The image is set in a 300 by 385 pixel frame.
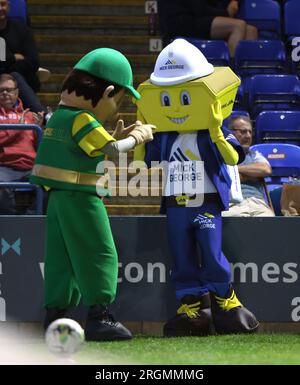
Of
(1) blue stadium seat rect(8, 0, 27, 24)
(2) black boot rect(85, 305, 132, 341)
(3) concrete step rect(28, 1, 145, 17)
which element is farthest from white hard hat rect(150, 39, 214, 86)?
(3) concrete step rect(28, 1, 145, 17)

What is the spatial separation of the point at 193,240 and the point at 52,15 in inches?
204

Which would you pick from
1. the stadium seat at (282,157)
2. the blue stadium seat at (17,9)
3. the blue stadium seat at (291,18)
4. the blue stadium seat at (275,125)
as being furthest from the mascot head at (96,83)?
the blue stadium seat at (291,18)

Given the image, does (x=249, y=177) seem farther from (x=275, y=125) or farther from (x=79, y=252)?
(x=79, y=252)

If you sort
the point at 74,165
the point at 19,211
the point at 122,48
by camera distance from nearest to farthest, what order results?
1. the point at 74,165
2. the point at 19,211
3. the point at 122,48

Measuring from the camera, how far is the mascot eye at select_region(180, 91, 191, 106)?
7.09m

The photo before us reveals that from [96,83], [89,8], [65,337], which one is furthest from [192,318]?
[89,8]

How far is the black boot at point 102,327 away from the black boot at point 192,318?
15.5 inches

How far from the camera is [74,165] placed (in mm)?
6641

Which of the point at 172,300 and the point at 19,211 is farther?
the point at 19,211

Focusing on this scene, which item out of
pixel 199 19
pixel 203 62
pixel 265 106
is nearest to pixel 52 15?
pixel 199 19

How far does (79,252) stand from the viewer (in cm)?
662

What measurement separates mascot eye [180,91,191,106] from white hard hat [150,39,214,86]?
0.07 m
